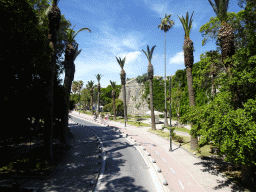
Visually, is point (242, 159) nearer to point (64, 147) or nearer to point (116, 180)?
point (116, 180)

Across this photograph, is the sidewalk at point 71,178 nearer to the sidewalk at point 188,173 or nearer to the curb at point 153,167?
the curb at point 153,167

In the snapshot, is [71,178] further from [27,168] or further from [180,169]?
[180,169]

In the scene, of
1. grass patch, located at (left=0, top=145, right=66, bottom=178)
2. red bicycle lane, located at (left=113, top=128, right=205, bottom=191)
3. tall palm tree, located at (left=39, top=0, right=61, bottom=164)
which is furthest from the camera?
tall palm tree, located at (left=39, top=0, right=61, bottom=164)

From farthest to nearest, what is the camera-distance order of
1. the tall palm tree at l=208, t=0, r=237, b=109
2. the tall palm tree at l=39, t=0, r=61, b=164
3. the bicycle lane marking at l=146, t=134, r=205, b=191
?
1. the tall palm tree at l=39, t=0, r=61, b=164
2. the tall palm tree at l=208, t=0, r=237, b=109
3. the bicycle lane marking at l=146, t=134, r=205, b=191

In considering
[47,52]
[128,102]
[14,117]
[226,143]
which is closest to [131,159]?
[226,143]

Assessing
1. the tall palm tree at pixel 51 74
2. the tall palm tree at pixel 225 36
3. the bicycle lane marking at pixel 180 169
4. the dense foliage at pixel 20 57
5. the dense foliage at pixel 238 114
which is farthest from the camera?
the tall palm tree at pixel 51 74

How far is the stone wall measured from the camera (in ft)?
195

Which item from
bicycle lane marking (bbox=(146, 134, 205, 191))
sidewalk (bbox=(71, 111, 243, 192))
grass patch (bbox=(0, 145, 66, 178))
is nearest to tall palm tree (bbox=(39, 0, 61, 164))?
grass patch (bbox=(0, 145, 66, 178))

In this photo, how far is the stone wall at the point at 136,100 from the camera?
59.4 m

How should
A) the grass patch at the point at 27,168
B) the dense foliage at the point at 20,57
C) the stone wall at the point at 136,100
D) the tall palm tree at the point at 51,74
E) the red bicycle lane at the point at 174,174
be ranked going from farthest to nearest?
the stone wall at the point at 136,100, the tall palm tree at the point at 51,74, the grass patch at the point at 27,168, the red bicycle lane at the point at 174,174, the dense foliage at the point at 20,57

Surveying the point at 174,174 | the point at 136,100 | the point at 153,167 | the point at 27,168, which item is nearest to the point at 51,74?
the point at 27,168

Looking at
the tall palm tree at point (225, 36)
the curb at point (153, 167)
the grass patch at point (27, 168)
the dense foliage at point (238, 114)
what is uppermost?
the tall palm tree at point (225, 36)

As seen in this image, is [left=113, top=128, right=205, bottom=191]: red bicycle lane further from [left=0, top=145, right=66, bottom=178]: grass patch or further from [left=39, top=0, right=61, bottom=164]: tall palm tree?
[left=39, top=0, right=61, bottom=164]: tall palm tree

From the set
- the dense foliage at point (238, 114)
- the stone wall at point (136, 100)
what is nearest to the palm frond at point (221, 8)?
the dense foliage at point (238, 114)
